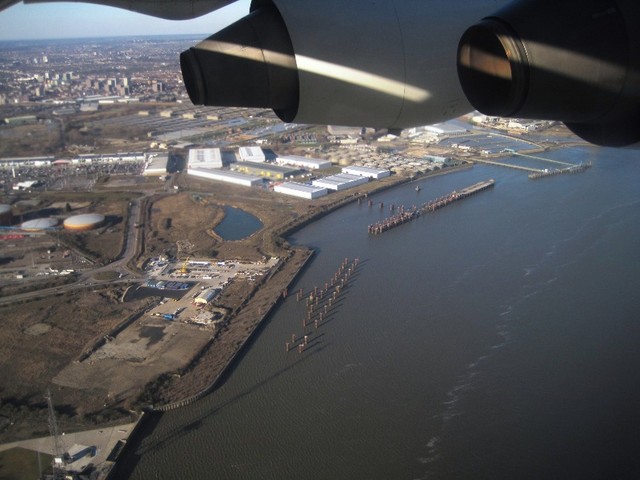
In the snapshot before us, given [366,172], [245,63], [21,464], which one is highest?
[245,63]

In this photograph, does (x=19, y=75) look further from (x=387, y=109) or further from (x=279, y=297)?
(x=387, y=109)

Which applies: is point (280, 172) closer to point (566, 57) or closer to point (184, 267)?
point (184, 267)

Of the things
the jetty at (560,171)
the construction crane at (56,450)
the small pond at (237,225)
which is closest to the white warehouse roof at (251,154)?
the small pond at (237,225)

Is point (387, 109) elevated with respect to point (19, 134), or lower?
elevated

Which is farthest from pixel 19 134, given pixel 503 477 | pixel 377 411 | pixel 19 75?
pixel 503 477

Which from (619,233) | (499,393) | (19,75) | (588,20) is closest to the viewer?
(588,20)

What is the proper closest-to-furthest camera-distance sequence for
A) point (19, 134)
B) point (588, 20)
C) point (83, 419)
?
1. point (588, 20)
2. point (83, 419)
3. point (19, 134)

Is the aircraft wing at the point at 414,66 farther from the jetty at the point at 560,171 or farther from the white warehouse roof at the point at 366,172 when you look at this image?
the jetty at the point at 560,171

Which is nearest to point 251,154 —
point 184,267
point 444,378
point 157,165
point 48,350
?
point 157,165
